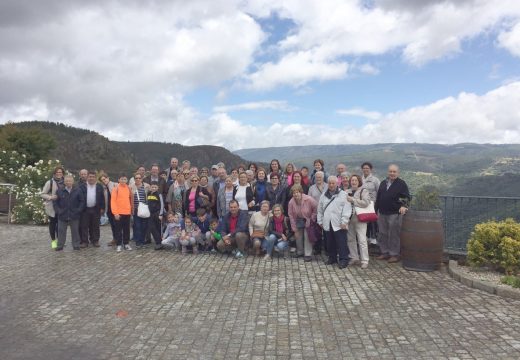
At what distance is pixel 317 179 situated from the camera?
9.65 meters

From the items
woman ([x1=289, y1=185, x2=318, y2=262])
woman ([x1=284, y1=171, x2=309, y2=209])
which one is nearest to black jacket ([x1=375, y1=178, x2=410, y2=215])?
woman ([x1=289, y1=185, x2=318, y2=262])

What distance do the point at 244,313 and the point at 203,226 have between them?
4.32 m

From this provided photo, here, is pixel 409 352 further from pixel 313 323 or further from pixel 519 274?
A: pixel 519 274

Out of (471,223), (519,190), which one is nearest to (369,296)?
(471,223)

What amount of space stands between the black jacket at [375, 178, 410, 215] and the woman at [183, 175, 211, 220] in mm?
3871

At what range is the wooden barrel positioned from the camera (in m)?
8.16

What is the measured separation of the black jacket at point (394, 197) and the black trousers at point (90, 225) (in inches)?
260

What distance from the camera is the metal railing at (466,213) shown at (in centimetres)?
853

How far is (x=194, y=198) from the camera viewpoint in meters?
10.2

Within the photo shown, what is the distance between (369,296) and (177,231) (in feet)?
16.3

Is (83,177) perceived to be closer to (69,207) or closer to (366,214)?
(69,207)

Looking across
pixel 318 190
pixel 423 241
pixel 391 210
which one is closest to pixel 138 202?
pixel 318 190

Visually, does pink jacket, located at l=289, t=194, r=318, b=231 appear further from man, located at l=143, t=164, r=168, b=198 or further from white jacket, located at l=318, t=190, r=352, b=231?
man, located at l=143, t=164, r=168, b=198

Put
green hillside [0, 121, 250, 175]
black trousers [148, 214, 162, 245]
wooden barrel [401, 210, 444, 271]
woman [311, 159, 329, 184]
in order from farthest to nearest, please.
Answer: green hillside [0, 121, 250, 175], black trousers [148, 214, 162, 245], woman [311, 159, 329, 184], wooden barrel [401, 210, 444, 271]
